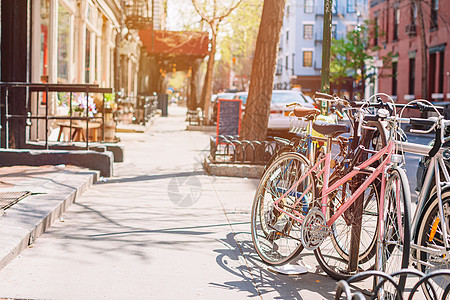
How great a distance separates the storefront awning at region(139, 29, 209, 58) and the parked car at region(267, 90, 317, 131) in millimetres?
12161

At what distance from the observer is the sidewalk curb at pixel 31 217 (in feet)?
17.1

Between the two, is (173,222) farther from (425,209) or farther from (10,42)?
(10,42)

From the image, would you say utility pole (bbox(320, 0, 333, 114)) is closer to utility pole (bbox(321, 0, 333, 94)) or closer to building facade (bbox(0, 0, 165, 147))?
utility pole (bbox(321, 0, 333, 94))

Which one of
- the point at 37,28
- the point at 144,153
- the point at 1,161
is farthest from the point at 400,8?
the point at 1,161

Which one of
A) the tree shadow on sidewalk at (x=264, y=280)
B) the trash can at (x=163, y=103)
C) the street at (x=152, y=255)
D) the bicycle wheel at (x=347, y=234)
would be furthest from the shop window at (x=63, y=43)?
the trash can at (x=163, y=103)

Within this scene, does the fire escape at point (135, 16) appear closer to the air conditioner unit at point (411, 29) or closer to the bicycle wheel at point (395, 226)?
the air conditioner unit at point (411, 29)

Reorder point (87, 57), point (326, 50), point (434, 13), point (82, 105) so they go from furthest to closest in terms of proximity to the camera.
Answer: point (434, 13) < point (87, 57) < point (82, 105) < point (326, 50)

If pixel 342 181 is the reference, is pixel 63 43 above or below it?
above

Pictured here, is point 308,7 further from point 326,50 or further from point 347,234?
point 347,234

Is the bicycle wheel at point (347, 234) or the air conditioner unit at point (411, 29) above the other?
the air conditioner unit at point (411, 29)

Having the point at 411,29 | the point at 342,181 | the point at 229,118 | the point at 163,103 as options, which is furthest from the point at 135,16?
the point at 342,181

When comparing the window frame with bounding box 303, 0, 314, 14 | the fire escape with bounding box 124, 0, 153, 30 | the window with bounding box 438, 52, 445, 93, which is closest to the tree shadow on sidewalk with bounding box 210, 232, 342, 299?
the fire escape with bounding box 124, 0, 153, 30

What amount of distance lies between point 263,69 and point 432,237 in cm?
795

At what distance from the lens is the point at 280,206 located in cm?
554
